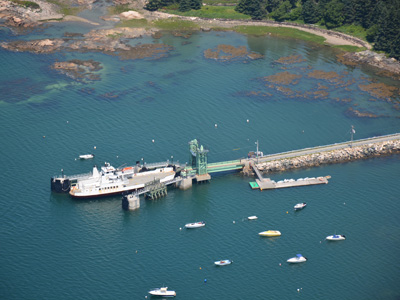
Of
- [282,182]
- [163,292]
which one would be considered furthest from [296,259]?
[282,182]

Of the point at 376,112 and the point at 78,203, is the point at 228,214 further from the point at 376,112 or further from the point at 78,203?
the point at 376,112

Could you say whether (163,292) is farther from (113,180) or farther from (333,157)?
(333,157)

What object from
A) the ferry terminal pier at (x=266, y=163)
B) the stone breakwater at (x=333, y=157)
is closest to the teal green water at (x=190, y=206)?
the ferry terminal pier at (x=266, y=163)

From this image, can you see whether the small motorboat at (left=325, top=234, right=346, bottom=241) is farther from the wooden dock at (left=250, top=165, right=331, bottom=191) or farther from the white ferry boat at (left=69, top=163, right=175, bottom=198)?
the white ferry boat at (left=69, top=163, right=175, bottom=198)

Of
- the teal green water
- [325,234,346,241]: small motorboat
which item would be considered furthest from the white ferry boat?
[325,234,346,241]: small motorboat

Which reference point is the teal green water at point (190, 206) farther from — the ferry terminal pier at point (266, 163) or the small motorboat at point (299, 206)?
the ferry terminal pier at point (266, 163)

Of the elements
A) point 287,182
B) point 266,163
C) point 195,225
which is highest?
point 266,163
